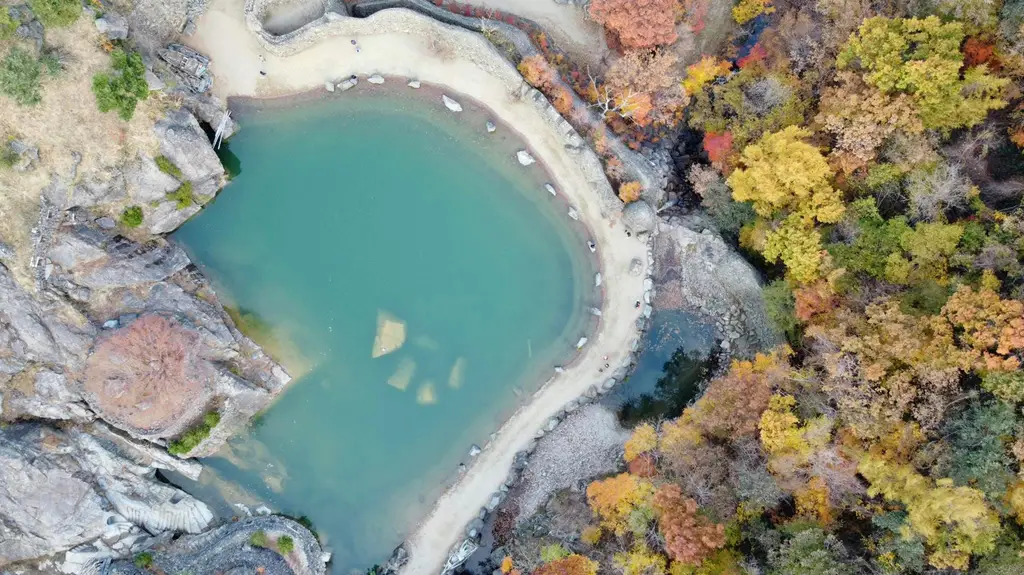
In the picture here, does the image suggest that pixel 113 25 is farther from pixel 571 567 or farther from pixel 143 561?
pixel 571 567

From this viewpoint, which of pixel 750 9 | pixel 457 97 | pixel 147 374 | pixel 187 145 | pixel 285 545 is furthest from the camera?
pixel 457 97

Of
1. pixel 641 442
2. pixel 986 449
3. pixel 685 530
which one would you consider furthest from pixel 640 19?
pixel 685 530

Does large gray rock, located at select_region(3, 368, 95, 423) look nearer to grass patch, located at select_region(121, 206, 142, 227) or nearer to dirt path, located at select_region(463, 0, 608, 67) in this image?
grass patch, located at select_region(121, 206, 142, 227)

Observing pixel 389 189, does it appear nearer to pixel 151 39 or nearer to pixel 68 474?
pixel 151 39

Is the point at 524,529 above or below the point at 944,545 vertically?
below

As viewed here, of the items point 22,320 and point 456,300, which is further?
point 456,300

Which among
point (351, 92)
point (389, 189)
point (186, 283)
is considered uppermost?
point (351, 92)

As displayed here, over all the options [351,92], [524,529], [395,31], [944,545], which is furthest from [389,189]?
[944,545]
